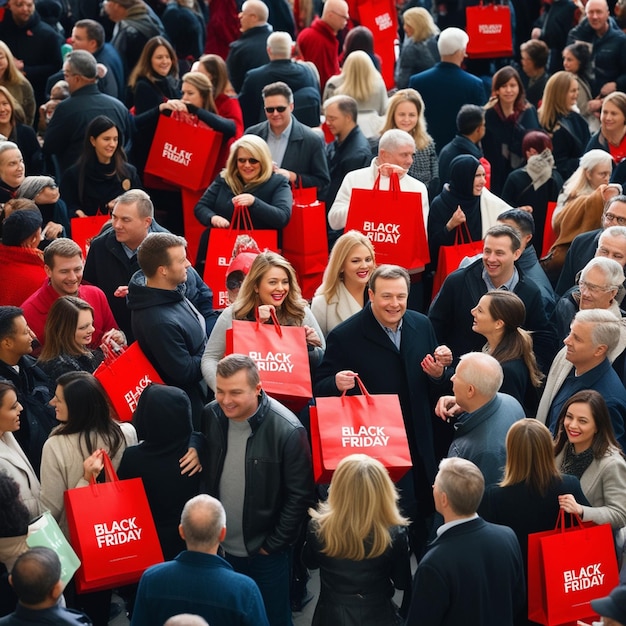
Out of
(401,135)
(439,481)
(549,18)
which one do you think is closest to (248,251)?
(401,135)

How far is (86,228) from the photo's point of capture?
8.09 meters

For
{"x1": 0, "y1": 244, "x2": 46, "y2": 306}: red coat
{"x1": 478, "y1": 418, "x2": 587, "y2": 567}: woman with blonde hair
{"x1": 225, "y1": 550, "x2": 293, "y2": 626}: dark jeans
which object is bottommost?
{"x1": 225, "y1": 550, "x2": 293, "y2": 626}: dark jeans

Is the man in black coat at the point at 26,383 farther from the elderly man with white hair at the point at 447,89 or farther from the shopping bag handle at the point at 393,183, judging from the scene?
the elderly man with white hair at the point at 447,89

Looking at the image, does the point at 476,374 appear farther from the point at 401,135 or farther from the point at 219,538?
the point at 401,135

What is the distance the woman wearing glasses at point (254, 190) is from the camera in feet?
26.3

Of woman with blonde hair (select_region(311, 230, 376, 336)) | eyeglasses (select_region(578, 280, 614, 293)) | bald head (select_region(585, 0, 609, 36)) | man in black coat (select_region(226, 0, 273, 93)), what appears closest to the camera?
eyeglasses (select_region(578, 280, 614, 293))

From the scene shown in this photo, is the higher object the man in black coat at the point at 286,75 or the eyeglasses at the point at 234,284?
the man in black coat at the point at 286,75

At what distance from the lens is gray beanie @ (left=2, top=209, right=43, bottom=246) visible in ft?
23.6

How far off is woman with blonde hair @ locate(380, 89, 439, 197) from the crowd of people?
0.08 ft

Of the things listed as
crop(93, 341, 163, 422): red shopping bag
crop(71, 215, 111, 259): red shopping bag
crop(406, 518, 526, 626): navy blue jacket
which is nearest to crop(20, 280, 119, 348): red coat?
crop(93, 341, 163, 422): red shopping bag

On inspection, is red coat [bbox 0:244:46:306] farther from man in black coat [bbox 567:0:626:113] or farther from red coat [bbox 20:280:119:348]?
man in black coat [bbox 567:0:626:113]

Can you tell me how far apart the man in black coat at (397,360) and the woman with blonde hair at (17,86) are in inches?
178

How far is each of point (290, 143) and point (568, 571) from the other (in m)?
4.70

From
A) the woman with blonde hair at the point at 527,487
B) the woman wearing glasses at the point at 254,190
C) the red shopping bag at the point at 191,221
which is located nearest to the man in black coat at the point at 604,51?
the red shopping bag at the point at 191,221
